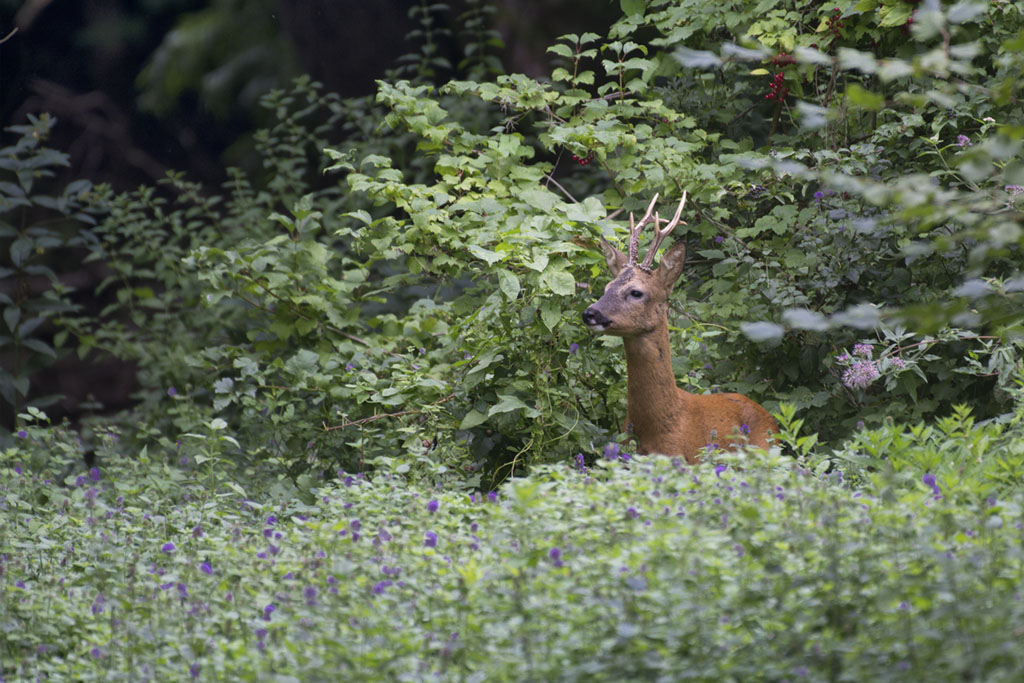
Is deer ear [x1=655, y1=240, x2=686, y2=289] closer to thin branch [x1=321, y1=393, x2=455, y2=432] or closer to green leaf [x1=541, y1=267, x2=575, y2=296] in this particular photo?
green leaf [x1=541, y1=267, x2=575, y2=296]

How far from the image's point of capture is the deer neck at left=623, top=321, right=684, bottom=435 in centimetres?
480

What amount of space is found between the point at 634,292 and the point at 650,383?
14.4 inches

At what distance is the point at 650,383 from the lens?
4.80 m

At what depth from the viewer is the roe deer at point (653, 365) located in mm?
4742

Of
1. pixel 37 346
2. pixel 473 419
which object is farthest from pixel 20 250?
pixel 473 419

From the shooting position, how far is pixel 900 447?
14.2 ft

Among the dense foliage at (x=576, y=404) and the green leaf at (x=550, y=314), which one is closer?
the dense foliage at (x=576, y=404)

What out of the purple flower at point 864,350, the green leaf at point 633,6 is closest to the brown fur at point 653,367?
the purple flower at point 864,350

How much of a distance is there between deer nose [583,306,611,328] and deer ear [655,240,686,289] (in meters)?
0.37

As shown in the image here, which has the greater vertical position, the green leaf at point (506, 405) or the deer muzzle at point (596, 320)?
the deer muzzle at point (596, 320)

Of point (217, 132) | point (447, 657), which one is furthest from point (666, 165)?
point (217, 132)

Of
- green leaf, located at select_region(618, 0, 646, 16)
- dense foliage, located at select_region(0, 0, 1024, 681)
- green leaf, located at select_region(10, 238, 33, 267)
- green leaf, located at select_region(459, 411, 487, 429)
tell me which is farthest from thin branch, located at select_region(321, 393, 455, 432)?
green leaf, located at select_region(618, 0, 646, 16)

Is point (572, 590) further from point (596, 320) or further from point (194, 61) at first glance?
point (194, 61)

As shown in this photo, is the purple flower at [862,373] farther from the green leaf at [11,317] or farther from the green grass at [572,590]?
the green leaf at [11,317]
